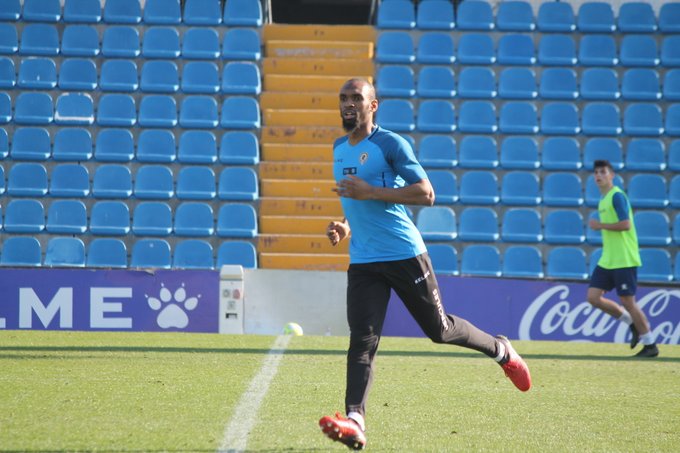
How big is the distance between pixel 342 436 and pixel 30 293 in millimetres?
9650

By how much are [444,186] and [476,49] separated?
313cm

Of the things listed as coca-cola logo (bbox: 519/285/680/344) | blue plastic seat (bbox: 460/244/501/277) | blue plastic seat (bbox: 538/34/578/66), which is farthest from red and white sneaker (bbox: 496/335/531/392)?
blue plastic seat (bbox: 538/34/578/66)

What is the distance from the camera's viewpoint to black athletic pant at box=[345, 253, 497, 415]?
5031mm

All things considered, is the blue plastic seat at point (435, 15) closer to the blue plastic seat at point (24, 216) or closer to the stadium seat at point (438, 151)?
the stadium seat at point (438, 151)

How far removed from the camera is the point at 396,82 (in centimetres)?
1750

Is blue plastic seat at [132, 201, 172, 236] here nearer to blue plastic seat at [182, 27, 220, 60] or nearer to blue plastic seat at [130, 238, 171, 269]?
blue plastic seat at [130, 238, 171, 269]

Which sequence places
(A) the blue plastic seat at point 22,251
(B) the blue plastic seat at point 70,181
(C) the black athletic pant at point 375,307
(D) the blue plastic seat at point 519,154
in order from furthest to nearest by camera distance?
(D) the blue plastic seat at point 519,154 → (B) the blue plastic seat at point 70,181 → (A) the blue plastic seat at point 22,251 → (C) the black athletic pant at point 375,307

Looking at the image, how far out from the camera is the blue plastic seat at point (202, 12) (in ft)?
58.9

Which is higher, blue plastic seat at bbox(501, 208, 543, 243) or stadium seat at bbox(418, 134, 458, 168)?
stadium seat at bbox(418, 134, 458, 168)

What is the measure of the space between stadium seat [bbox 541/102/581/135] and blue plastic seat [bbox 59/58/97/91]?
7.86m

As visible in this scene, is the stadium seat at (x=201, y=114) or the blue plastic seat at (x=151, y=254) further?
the stadium seat at (x=201, y=114)

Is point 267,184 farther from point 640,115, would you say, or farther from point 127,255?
point 640,115

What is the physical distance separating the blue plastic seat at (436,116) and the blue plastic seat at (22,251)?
260 inches

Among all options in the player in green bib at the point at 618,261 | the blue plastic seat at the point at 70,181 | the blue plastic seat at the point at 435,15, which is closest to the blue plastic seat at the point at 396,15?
the blue plastic seat at the point at 435,15
